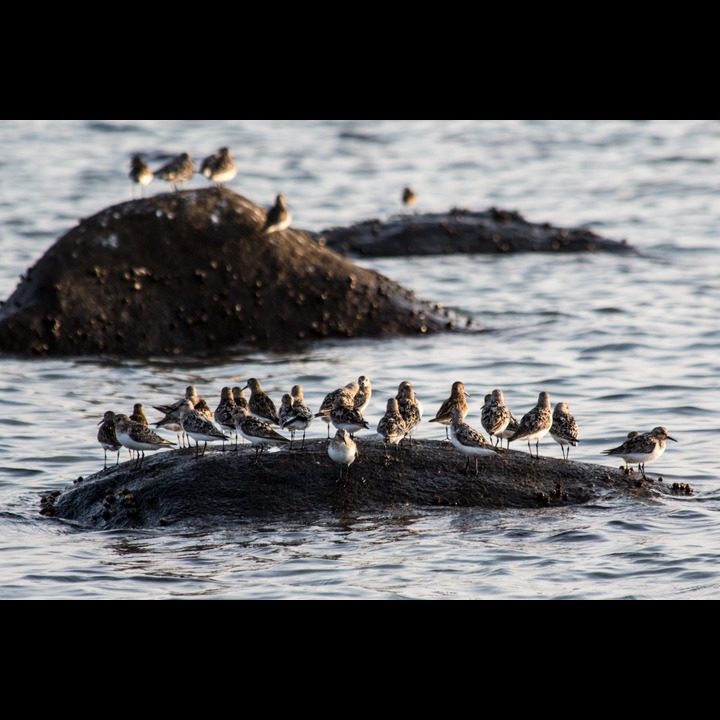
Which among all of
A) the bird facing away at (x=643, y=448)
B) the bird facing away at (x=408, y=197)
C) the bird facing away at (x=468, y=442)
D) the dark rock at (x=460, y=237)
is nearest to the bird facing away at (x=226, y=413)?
the bird facing away at (x=468, y=442)

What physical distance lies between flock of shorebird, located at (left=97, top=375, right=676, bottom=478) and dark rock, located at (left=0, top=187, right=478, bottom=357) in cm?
599

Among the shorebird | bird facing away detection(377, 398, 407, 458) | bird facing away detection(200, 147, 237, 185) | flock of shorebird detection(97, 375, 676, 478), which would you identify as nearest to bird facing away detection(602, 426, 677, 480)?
flock of shorebird detection(97, 375, 676, 478)

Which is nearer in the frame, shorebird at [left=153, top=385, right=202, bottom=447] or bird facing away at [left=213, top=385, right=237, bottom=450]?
bird facing away at [left=213, top=385, right=237, bottom=450]

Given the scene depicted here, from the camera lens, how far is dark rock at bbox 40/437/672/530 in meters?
13.9

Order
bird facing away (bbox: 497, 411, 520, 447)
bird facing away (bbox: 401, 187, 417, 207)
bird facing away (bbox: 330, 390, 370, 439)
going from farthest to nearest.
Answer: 1. bird facing away (bbox: 401, 187, 417, 207)
2. bird facing away (bbox: 497, 411, 520, 447)
3. bird facing away (bbox: 330, 390, 370, 439)

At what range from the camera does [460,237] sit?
105ft

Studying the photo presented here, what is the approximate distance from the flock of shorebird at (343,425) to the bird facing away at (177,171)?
8881 mm

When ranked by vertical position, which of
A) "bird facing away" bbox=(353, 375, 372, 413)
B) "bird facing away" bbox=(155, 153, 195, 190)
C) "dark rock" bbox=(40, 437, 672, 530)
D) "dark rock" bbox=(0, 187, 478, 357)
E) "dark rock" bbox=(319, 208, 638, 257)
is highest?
"bird facing away" bbox=(155, 153, 195, 190)

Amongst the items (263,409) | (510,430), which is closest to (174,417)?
(263,409)

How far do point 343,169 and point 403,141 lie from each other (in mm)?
8171

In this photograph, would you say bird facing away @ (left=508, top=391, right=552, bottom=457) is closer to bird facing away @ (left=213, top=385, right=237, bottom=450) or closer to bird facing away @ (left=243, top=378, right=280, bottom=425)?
bird facing away @ (left=243, top=378, right=280, bottom=425)

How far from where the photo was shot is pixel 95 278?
2156 cm

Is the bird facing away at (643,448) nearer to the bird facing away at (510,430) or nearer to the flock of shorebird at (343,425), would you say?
the flock of shorebird at (343,425)

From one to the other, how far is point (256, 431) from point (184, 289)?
807 centimetres
